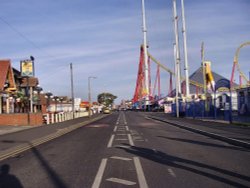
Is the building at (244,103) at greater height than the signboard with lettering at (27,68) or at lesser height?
lesser

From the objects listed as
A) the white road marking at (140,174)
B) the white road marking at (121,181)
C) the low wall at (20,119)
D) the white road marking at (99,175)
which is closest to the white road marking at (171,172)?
the white road marking at (140,174)

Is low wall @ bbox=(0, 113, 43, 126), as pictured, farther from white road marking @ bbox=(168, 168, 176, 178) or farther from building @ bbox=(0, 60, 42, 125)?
white road marking @ bbox=(168, 168, 176, 178)

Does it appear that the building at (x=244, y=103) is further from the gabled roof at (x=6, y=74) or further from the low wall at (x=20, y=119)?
the gabled roof at (x=6, y=74)

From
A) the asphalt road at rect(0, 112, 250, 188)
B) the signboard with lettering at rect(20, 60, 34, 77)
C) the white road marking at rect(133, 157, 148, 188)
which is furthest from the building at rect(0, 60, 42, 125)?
the white road marking at rect(133, 157, 148, 188)

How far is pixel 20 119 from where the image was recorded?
128ft

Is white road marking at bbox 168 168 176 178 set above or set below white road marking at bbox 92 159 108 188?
below

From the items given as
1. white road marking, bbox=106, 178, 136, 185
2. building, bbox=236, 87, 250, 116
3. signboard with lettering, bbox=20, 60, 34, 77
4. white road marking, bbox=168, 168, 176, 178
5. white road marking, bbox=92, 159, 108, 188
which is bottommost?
white road marking, bbox=106, 178, 136, 185

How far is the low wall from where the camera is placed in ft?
125

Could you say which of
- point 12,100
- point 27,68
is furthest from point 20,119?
point 12,100

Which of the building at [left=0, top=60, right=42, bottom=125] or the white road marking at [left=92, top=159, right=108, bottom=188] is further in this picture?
the building at [left=0, top=60, right=42, bottom=125]

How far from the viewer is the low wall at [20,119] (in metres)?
38.1

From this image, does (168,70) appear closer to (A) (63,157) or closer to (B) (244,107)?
(B) (244,107)

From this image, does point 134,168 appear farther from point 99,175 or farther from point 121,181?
point 121,181

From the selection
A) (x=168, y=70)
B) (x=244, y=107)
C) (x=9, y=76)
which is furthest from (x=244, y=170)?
(x=168, y=70)
